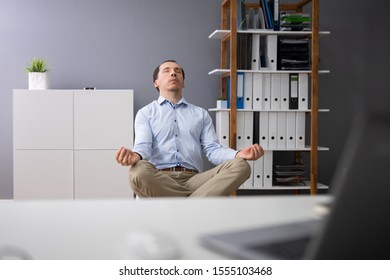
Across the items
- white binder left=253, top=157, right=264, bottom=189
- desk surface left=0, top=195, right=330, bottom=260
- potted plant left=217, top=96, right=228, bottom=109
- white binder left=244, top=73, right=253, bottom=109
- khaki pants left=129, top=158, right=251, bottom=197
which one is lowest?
white binder left=253, top=157, right=264, bottom=189

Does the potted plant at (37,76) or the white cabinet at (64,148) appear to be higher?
the potted plant at (37,76)

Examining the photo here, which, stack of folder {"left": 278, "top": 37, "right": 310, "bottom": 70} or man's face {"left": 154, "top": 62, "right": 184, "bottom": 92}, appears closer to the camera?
man's face {"left": 154, "top": 62, "right": 184, "bottom": 92}

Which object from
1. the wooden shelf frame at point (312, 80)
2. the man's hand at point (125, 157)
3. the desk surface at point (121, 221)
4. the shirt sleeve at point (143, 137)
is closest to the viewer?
the desk surface at point (121, 221)

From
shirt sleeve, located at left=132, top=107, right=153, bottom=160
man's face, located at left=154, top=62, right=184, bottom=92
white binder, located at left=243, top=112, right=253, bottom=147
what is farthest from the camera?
white binder, located at left=243, top=112, right=253, bottom=147

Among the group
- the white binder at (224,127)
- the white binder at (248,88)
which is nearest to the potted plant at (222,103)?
the white binder at (224,127)

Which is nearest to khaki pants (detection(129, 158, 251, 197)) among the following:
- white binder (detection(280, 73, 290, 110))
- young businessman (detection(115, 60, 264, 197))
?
young businessman (detection(115, 60, 264, 197))

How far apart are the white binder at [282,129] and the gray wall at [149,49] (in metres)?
0.63

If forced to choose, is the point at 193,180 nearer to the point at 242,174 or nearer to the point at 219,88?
the point at 242,174

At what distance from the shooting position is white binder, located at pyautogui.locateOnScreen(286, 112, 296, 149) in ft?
14.9

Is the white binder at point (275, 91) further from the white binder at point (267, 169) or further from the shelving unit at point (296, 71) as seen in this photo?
the white binder at point (267, 169)

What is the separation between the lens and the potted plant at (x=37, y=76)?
448cm

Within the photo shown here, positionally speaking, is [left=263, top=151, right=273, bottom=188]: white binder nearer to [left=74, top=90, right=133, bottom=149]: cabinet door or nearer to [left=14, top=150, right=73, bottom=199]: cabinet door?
[left=74, top=90, right=133, bottom=149]: cabinet door

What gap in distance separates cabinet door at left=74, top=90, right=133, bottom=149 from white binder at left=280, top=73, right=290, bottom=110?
1267 mm

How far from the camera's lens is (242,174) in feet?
9.27
